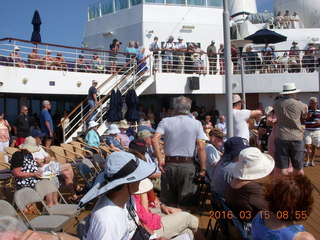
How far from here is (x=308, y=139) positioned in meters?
8.37

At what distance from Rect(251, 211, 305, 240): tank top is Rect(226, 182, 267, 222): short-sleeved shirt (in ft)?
2.21

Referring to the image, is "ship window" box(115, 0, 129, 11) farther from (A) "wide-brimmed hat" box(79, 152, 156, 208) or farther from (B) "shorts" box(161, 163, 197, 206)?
(A) "wide-brimmed hat" box(79, 152, 156, 208)

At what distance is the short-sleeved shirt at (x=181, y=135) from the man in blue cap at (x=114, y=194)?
1844 millimetres

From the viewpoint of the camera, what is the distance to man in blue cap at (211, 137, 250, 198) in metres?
3.94

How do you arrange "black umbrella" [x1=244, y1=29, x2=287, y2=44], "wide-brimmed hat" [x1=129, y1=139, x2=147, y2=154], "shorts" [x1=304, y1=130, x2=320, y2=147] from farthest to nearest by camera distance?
1. "black umbrella" [x1=244, y1=29, x2=287, y2=44]
2. "shorts" [x1=304, y1=130, x2=320, y2=147]
3. "wide-brimmed hat" [x1=129, y1=139, x2=147, y2=154]

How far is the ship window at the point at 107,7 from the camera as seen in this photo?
63.3ft

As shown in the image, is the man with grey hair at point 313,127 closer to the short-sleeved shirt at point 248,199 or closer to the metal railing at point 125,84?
the short-sleeved shirt at point 248,199

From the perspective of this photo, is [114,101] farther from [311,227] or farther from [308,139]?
[311,227]

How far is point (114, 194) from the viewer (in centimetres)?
243

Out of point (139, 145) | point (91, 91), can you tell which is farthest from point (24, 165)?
point (91, 91)

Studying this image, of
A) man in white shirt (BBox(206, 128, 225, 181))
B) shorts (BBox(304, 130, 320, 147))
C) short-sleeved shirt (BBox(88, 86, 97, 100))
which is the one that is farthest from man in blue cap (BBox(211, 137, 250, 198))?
short-sleeved shirt (BBox(88, 86, 97, 100))

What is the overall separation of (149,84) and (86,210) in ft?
30.2

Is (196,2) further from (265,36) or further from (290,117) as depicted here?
(290,117)

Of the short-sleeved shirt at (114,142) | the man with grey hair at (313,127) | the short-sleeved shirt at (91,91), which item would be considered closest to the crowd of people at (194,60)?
the short-sleeved shirt at (91,91)
